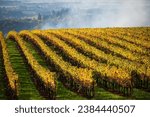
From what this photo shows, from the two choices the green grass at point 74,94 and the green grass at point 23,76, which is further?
the green grass at point 23,76

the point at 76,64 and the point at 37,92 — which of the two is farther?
the point at 76,64

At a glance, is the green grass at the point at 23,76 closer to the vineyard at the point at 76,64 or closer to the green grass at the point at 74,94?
the vineyard at the point at 76,64

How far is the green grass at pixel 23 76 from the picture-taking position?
17031mm

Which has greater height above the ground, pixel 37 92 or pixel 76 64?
pixel 76 64

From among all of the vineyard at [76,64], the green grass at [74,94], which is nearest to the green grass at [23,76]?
the vineyard at [76,64]

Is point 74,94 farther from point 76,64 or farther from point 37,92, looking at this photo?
point 76,64

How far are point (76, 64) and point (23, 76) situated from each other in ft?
6.72

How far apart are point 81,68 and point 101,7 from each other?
2.87 metres

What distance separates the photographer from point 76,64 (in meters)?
20.2

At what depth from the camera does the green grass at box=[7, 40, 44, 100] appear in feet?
55.9

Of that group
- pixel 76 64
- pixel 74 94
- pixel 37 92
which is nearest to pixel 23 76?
pixel 37 92

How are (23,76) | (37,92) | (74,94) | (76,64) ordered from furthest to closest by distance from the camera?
(76,64), (23,76), (37,92), (74,94)

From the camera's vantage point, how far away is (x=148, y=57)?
19.7 m

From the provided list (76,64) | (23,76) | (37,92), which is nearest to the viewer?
(37,92)
